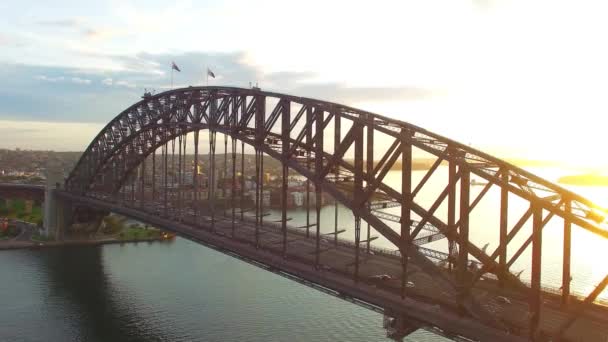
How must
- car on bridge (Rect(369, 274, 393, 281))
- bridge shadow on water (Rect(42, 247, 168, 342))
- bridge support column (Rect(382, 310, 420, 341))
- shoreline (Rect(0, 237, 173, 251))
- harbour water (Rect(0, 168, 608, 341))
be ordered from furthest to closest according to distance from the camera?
1. shoreline (Rect(0, 237, 173, 251))
2. bridge shadow on water (Rect(42, 247, 168, 342))
3. harbour water (Rect(0, 168, 608, 341))
4. car on bridge (Rect(369, 274, 393, 281))
5. bridge support column (Rect(382, 310, 420, 341))

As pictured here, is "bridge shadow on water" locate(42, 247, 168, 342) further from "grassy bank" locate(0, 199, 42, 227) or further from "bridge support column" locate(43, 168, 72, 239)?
"grassy bank" locate(0, 199, 42, 227)

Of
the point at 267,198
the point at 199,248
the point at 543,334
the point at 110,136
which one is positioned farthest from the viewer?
the point at 267,198

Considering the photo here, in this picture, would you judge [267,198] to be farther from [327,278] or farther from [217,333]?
[327,278]

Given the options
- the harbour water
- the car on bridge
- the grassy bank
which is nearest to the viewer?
the car on bridge

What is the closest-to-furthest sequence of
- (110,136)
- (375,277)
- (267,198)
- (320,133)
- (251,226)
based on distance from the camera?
(375,277)
(320,133)
(251,226)
(110,136)
(267,198)

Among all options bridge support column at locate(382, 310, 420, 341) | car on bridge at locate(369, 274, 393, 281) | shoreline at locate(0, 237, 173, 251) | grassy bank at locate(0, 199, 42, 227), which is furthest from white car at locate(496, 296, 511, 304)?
grassy bank at locate(0, 199, 42, 227)

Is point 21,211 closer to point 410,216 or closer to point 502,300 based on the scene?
point 410,216

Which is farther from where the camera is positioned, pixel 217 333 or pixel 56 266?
pixel 56 266

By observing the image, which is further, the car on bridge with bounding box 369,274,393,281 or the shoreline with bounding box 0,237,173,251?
the shoreline with bounding box 0,237,173,251

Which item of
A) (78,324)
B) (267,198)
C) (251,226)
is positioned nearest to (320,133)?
(251,226)
